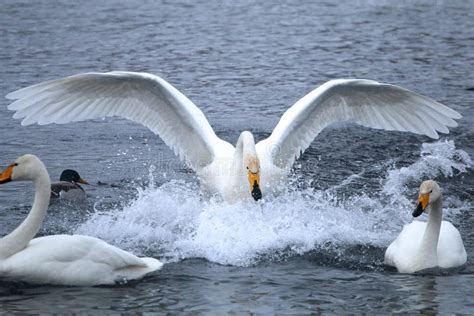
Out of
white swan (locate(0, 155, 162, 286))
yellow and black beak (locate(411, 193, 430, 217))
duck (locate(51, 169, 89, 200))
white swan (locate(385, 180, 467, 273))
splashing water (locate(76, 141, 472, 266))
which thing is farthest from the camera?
duck (locate(51, 169, 89, 200))

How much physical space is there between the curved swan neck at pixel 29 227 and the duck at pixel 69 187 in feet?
9.23

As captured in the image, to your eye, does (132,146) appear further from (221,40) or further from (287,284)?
(221,40)

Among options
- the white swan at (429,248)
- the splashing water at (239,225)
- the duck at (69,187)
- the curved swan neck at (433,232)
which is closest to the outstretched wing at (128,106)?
the splashing water at (239,225)

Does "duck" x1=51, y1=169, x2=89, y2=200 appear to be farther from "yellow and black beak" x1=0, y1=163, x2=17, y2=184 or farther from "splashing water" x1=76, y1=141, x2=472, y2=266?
"yellow and black beak" x1=0, y1=163, x2=17, y2=184

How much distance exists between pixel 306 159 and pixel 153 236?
3669 mm

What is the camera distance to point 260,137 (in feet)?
46.1

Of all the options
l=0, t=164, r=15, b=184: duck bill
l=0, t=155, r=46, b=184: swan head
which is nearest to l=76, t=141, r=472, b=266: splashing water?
l=0, t=155, r=46, b=184: swan head

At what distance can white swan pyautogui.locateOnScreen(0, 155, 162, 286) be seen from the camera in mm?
8141

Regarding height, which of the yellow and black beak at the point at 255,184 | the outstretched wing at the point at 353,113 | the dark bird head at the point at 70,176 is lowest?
the yellow and black beak at the point at 255,184

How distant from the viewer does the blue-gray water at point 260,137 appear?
8.28m

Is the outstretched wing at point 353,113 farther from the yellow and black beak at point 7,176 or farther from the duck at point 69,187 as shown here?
the yellow and black beak at point 7,176

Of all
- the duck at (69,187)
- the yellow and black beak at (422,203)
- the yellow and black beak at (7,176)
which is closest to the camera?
the yellow and black beak at (7,176)

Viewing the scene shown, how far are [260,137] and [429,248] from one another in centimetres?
524

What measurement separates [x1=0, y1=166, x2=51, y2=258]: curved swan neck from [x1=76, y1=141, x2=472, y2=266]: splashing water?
4.15 ft
